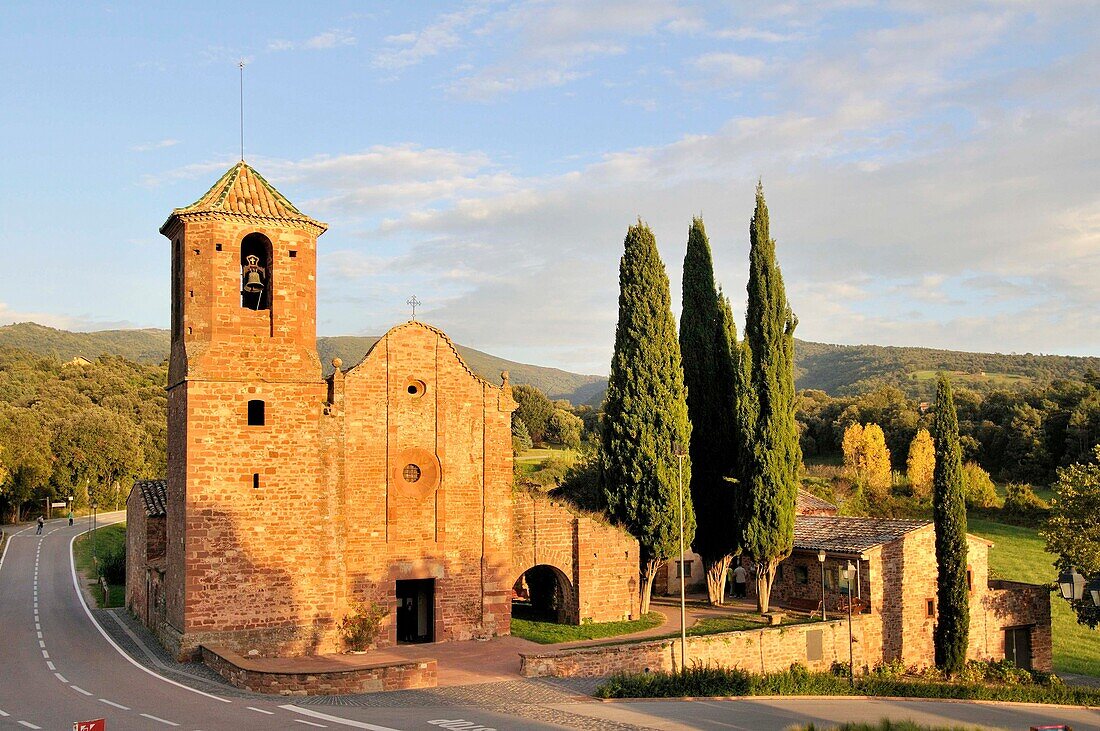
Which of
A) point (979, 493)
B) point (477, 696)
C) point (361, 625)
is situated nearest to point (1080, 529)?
point (477, 696)

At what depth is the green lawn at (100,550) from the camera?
3347cm

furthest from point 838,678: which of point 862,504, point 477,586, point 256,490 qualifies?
point 862,504

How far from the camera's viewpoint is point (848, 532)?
3253cm

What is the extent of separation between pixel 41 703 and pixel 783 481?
74.3ft

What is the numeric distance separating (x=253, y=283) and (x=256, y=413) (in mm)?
3540

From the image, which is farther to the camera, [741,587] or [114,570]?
[114,570]

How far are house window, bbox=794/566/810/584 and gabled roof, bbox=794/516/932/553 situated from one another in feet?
3.13

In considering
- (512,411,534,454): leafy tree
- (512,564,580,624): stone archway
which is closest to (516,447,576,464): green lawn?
(512,411,534,454): leafy tree

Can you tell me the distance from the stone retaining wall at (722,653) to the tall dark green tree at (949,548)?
3306 mm

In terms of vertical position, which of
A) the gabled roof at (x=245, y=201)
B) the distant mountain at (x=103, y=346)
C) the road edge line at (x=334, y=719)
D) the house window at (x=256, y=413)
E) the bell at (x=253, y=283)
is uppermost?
the distant mountain at (x=103, y=346)

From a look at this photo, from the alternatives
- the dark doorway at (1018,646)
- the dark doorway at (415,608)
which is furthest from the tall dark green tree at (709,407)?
the dark doorway at (415,608)

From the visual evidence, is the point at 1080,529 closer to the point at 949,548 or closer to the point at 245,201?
the point at 949,548

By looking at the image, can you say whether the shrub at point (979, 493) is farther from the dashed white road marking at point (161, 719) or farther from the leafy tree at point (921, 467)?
the dashed white road marking at point (161, 719)

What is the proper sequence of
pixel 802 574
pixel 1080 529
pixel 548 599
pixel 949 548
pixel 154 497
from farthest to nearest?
pixel 802 574, pixel 548 599, pixel 949 548, pixel 1080 529, pixel 154 497
